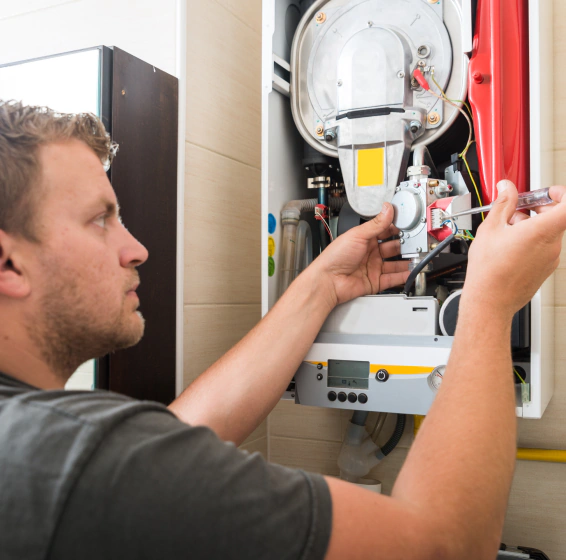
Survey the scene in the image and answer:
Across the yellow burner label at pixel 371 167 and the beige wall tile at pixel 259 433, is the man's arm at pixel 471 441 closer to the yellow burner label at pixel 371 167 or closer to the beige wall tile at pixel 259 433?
the yellow burner label at pixel 371 167

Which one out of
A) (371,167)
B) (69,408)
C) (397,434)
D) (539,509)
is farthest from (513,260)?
(539,509)

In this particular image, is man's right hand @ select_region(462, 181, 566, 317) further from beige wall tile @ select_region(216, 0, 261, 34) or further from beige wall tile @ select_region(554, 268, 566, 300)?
beige wall tile @ select_region(216, 0, 261, 34)

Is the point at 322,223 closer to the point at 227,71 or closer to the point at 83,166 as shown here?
the point at 227,71

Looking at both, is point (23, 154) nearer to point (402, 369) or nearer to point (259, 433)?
point (402, 369)

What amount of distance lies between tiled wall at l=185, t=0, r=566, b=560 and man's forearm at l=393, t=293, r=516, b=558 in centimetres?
88

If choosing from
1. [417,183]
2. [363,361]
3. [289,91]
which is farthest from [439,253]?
[289,91]

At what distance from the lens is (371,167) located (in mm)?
1381

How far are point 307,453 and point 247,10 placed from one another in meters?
1.43

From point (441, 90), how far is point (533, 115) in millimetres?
214

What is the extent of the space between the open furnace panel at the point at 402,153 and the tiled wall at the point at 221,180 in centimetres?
29

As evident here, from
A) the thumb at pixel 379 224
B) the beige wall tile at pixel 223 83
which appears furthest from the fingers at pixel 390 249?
the beige wall tile at pixel 223 83

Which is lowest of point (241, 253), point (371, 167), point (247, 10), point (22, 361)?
point (22, 361)

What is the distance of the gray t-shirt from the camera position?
1.75 ft

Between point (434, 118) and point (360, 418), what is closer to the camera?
point (434, 118)
